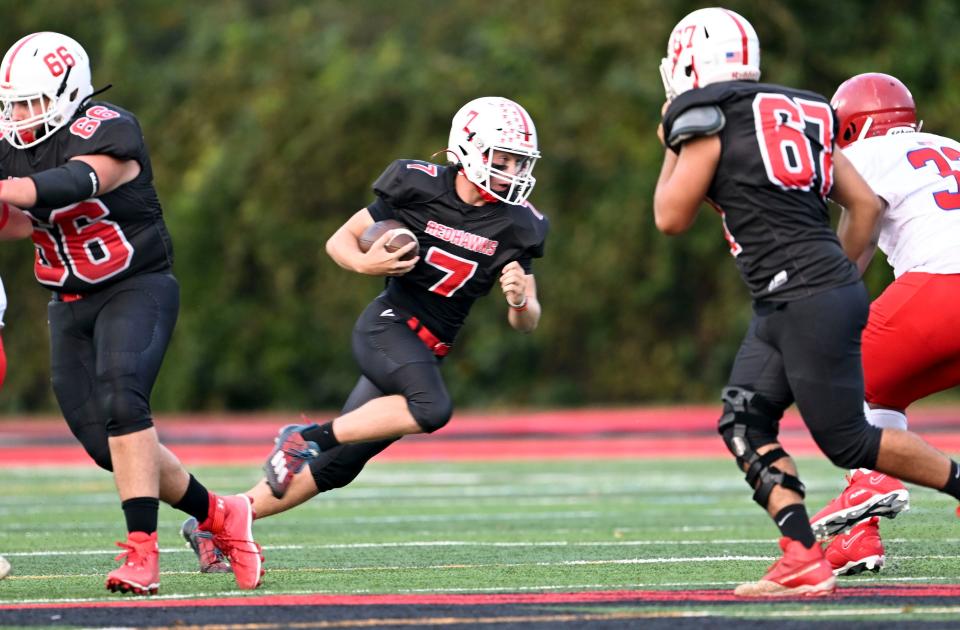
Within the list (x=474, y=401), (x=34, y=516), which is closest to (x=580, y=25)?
(x=474, y=401)

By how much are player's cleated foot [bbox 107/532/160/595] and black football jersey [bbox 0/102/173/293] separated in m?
0.91

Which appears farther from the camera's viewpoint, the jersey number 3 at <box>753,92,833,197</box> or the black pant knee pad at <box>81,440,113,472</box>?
the black pant knee pad at <box>81,440,113,472</box>

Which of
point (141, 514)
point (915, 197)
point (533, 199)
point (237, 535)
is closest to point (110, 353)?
point (141, 514)

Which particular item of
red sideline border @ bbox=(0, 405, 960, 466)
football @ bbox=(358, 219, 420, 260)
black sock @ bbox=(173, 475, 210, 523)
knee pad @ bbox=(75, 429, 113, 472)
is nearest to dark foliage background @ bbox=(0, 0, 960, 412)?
red sideline border @ bbox=(0, 405, 960, 466)

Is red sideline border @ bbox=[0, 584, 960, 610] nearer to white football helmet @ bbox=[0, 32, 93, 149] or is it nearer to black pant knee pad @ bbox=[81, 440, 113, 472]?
black pant knee pad @ bbox=[81, 440, 113, 472]

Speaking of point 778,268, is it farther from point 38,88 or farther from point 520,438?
point 520,438

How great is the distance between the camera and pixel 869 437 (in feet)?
16.4

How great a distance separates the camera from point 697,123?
4906 mm

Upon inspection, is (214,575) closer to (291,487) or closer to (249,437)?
(291,487)

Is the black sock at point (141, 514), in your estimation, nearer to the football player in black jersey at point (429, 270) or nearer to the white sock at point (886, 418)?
the football player in black jersey at point (429, 270)

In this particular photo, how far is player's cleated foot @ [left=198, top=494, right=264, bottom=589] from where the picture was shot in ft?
18.1

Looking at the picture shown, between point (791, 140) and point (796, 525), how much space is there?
46.5 inches

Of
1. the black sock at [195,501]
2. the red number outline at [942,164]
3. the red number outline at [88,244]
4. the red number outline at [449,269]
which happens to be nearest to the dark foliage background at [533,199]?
the red number outline at [942,164]

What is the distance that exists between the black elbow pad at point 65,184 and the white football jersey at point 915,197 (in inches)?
106
